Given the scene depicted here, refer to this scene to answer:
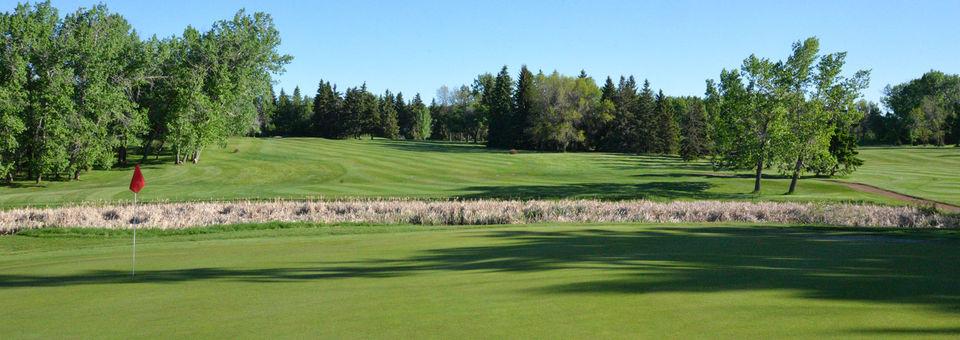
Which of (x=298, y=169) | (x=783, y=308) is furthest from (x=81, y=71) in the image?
(x=783, y=308)

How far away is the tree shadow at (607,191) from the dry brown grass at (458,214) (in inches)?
350

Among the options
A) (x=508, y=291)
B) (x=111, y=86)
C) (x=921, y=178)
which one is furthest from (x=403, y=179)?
(x=508, y=291)

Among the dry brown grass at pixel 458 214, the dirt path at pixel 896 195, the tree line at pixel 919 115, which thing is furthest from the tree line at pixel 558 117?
the dry brown grass at pixel 458 214

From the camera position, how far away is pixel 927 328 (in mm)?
5156

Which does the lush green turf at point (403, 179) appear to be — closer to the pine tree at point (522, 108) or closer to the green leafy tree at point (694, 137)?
the green leafy tree at point (694, 137)

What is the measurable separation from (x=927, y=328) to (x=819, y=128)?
1492 inches

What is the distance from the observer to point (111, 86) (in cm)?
4478

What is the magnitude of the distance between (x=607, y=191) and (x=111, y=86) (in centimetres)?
3428

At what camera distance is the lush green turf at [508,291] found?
574cm

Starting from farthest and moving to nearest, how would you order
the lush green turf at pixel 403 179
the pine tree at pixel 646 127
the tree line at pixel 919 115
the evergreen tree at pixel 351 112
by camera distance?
the evergreen tree at pixel 351 112 < the tree line at pixel 919 115 < the pine tree at pixel 646 127 < the lush green turf at pixel 403 179

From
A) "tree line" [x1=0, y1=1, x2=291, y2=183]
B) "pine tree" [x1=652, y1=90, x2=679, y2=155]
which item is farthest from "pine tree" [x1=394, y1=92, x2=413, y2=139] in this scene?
"tree line" [x1=0, y1=1, x2=291, y2=183]

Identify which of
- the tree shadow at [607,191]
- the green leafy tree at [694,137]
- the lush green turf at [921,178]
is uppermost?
the green leafy tree at [694,137]

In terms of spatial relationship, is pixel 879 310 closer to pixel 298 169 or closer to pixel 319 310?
pixel 319 310

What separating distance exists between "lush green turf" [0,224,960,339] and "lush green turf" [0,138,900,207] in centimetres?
2449
